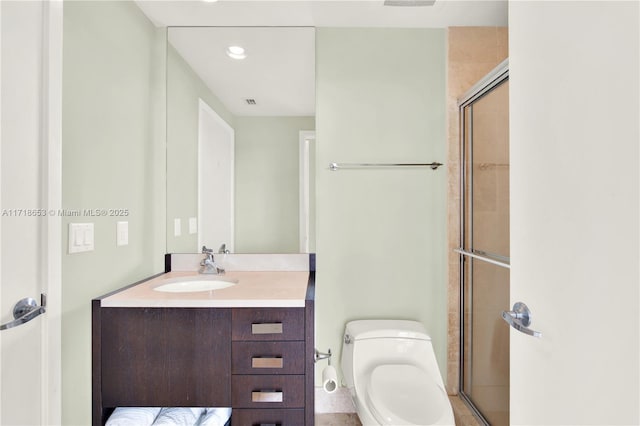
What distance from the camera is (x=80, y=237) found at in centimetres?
125

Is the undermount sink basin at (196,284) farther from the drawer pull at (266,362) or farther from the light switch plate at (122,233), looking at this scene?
the drawer pull at (266,362)

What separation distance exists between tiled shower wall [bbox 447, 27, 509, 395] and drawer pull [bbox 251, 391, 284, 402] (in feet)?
3.65

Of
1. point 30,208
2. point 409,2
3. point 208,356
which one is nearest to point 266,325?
point 208,356

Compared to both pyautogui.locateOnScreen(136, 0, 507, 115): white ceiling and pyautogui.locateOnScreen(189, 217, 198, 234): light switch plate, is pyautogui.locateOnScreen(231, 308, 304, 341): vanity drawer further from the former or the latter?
pyautogui.locateOnScreen(136, 0, 507, 115): white ceiling

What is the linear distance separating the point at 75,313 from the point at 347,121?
1545mm

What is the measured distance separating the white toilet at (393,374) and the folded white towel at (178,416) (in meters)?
0.68

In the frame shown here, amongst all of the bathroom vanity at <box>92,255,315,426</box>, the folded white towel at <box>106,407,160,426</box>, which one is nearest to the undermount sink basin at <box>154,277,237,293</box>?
the bathroom vanity at <box>92,255,315,426</box>

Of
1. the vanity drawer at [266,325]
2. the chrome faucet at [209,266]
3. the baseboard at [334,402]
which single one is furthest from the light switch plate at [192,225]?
the baseboard at [334,402]

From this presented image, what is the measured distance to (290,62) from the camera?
193 cm

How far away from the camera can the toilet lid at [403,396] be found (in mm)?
1301

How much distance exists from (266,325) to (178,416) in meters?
0.51
